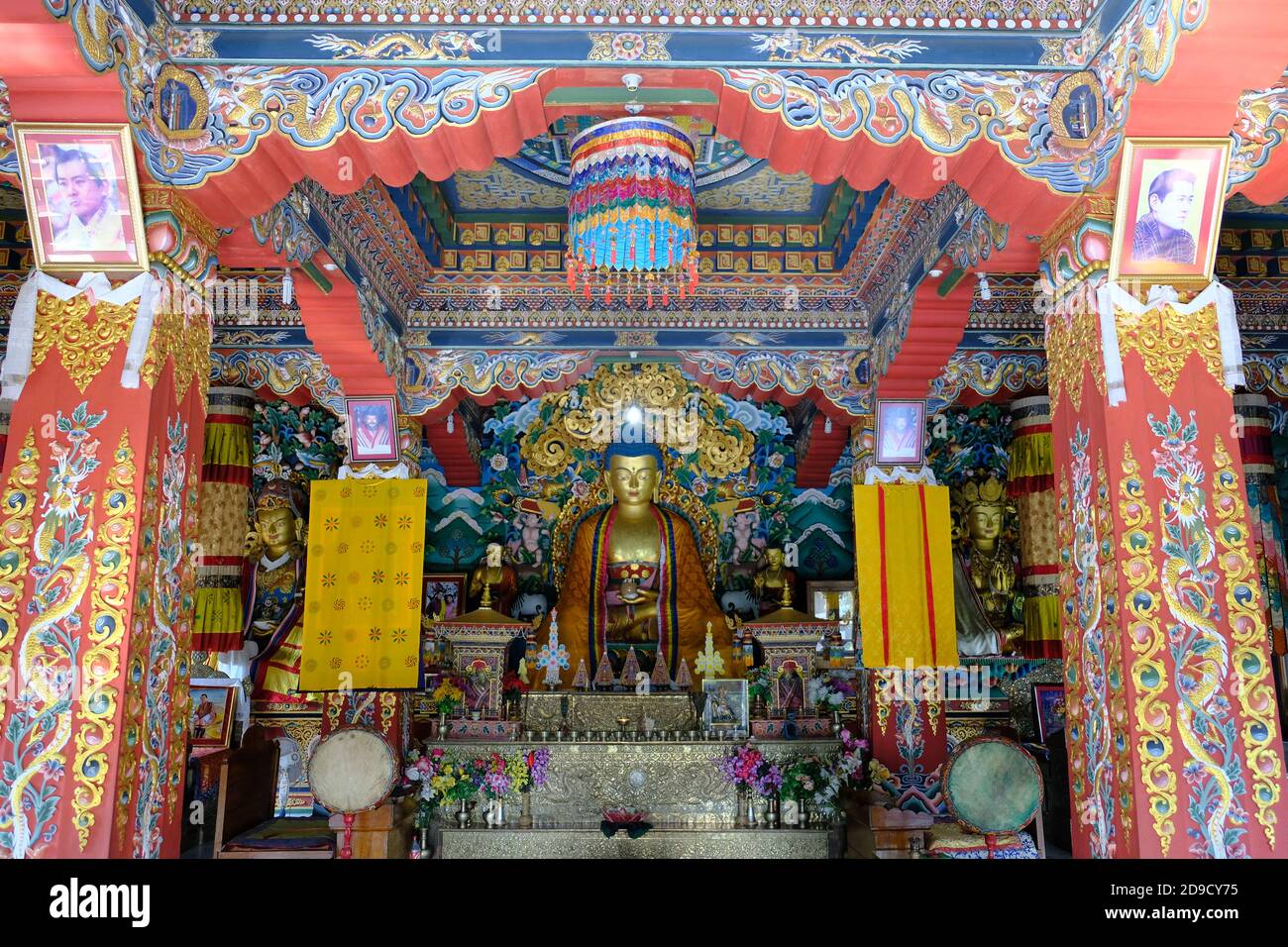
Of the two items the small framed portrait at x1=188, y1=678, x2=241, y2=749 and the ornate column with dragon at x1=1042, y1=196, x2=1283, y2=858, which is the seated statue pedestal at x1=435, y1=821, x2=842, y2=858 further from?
the small framed portrait at x1=188, y1=678, x2=241, y2=749

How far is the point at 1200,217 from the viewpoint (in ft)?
12.3

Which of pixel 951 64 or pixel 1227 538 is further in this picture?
pixel 951 64

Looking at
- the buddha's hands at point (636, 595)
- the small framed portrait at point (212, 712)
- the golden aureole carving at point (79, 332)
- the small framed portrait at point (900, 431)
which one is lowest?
the small framed portrait at point (212, 712)

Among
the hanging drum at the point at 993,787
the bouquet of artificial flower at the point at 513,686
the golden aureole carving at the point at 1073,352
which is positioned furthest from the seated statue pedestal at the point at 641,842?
the golden aureole carving at the point at 1073,352

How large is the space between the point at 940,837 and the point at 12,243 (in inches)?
278

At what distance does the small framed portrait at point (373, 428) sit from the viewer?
6.89m

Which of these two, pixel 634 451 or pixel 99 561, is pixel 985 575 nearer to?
pixel 634 451

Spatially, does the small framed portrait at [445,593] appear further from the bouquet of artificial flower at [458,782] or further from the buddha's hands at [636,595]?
the bouquet of artificial flower at [458,782]

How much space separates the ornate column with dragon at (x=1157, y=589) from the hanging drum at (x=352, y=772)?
3810mm

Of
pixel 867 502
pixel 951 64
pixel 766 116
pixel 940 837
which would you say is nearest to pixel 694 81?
pixel 766 116

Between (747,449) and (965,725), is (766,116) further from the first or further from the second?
(965,725)

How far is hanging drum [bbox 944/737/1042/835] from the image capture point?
5051 mm

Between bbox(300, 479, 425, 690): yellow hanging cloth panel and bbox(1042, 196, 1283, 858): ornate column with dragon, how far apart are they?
4415 mm

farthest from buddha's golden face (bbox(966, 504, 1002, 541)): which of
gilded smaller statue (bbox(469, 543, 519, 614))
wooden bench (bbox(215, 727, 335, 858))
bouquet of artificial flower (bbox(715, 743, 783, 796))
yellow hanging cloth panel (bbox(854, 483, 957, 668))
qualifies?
wooden bench (bbox(215, 727, 335, 858))
